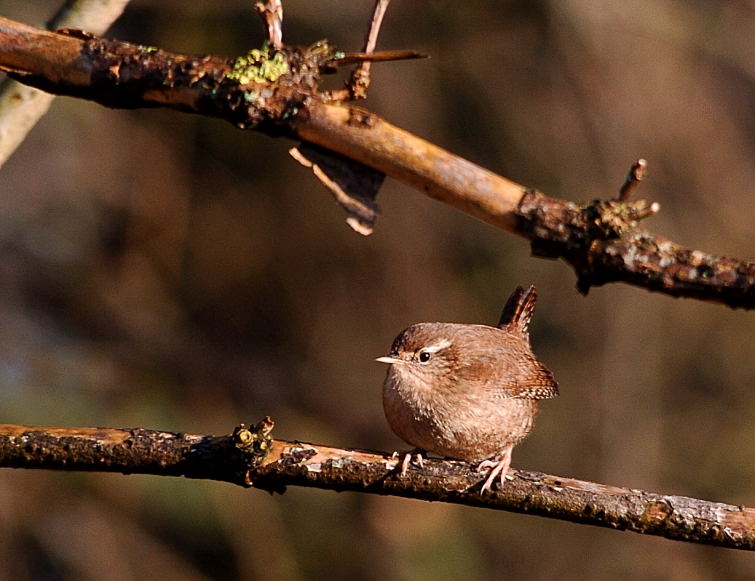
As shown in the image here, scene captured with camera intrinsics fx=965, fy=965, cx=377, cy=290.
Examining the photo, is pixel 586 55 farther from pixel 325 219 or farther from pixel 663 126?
pixel 325 219

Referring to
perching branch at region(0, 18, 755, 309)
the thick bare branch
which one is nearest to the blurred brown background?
the thick bare branch

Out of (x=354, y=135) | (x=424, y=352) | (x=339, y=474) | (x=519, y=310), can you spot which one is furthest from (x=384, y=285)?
(x=339, y=474)

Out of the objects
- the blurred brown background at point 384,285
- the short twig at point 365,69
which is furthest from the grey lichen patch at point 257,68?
the blurred brown background at point 384,285

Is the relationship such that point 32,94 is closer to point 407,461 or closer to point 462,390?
point 407,461

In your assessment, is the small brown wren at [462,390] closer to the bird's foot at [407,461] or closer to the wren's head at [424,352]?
the wren's head at [424,352]

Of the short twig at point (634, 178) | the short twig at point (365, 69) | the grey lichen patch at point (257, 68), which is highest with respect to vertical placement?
the short twig at point (365, 69)

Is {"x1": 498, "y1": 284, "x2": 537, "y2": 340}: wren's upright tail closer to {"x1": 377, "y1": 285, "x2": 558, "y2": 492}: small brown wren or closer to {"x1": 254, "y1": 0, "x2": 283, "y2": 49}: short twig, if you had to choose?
{"x1": 377, "y1": 285, "x2": 558, "y2": 492}: small brown wren

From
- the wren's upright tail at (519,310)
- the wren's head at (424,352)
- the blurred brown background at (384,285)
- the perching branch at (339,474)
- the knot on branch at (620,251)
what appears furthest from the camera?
the blurred brown background at (384,285)
